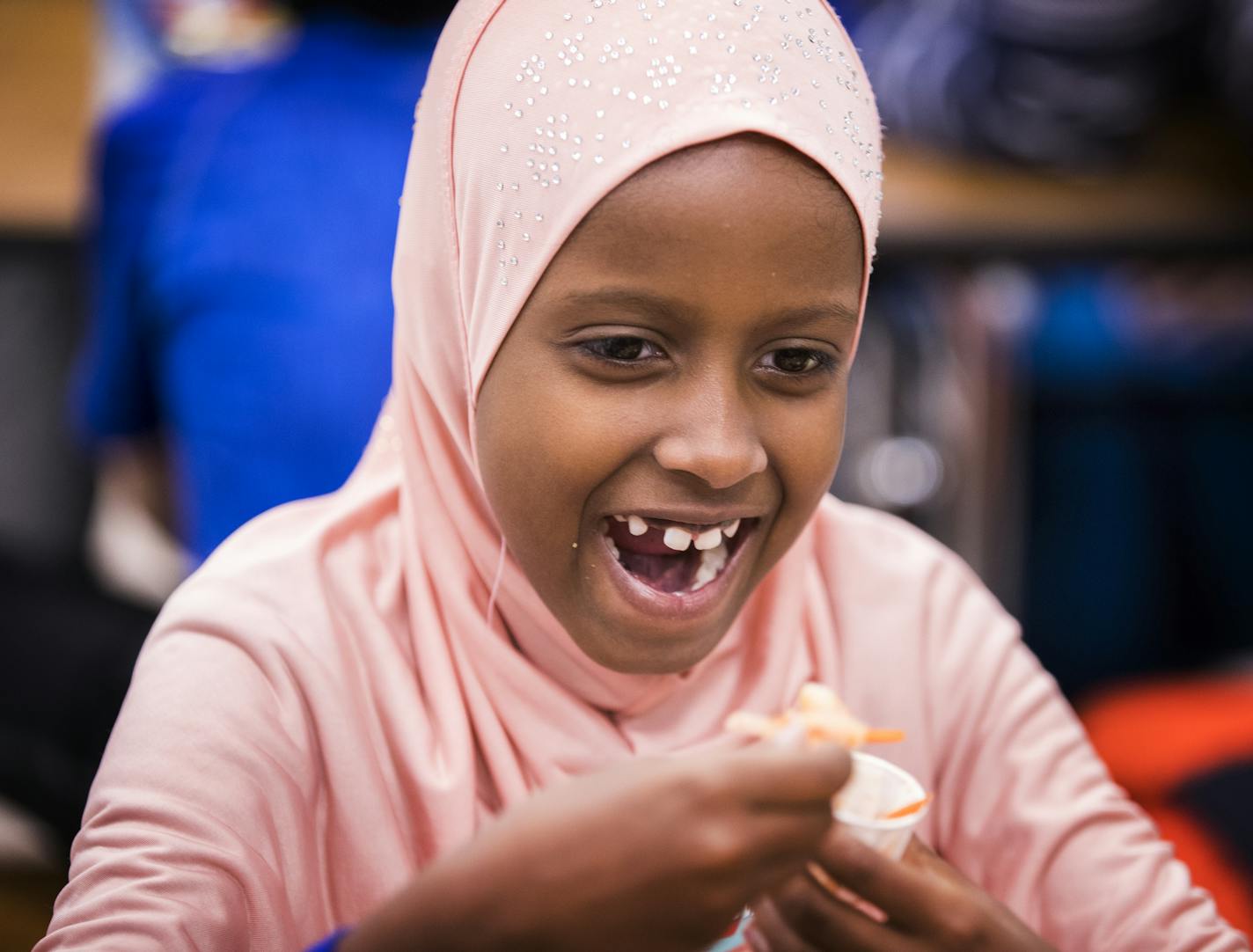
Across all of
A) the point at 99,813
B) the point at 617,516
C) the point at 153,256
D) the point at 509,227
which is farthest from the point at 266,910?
the point at 153,256

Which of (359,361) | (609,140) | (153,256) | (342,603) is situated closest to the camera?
(609,140)

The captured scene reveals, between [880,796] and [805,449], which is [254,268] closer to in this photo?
[805,449]

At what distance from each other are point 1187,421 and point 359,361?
4.07ft

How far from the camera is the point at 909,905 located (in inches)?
27.6

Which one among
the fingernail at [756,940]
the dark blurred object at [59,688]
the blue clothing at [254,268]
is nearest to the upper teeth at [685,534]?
the fingernail at [756,940]

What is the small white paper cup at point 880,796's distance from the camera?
678mm

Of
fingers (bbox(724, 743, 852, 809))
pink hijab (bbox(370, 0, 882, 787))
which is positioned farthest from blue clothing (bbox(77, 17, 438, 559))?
fingers (bbox(724, 743, 852, 809))

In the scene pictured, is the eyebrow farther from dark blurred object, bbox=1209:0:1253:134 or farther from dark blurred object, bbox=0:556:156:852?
dark blurred object, bbox=1209:0:1253:134

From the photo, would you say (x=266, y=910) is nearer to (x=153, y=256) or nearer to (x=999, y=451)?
(x=153, y=256)

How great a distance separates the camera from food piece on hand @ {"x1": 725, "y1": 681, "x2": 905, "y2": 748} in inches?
26.4

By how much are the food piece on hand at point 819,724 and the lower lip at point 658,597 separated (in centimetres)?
8

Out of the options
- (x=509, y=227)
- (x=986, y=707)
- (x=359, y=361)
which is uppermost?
(x=359, y=361)

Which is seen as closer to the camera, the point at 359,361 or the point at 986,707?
the point at 986,707

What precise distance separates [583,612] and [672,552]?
7cm
